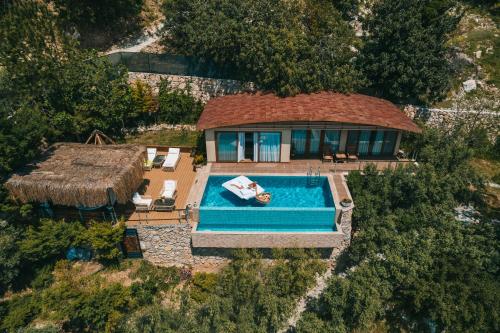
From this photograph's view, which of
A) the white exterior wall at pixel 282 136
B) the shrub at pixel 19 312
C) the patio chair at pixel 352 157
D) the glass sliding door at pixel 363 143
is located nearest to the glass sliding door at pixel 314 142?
the white exterior wall at pixel 282 136

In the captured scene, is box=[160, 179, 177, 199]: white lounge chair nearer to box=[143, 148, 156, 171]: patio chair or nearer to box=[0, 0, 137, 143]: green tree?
box=[143, 148, 156, 171]: patio chair

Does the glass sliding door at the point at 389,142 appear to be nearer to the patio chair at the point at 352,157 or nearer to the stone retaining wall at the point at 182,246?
the patio chair at the point at 352,157

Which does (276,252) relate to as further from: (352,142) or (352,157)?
(352,142)

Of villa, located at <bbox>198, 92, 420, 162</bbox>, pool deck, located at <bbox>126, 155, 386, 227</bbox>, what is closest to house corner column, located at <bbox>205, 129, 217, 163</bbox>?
villa, located at <bbox>198, 92, 420, 162</bbox>

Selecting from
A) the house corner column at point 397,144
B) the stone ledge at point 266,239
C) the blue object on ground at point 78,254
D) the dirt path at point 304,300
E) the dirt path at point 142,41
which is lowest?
the dirt path at point 304,300

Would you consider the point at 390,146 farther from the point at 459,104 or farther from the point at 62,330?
the point at 62,330

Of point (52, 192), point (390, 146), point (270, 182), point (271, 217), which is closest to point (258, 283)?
point (271, 217)

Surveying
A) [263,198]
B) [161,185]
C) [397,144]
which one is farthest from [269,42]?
[161,185]
